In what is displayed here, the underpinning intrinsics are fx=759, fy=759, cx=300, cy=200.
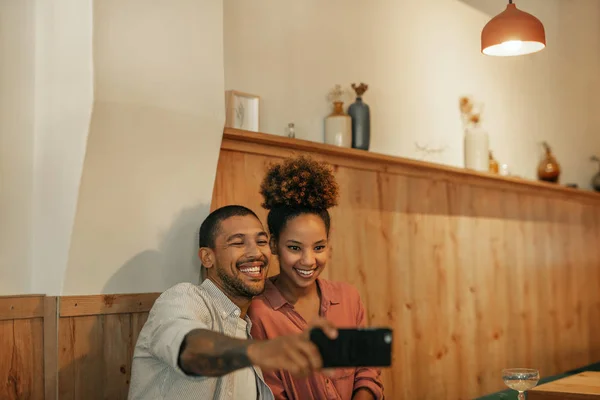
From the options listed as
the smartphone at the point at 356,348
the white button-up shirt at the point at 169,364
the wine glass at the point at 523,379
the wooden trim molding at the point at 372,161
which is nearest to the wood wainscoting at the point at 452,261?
the wooden trim molding at the point at 372,161

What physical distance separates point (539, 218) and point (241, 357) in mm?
4232

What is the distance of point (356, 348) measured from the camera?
146cm

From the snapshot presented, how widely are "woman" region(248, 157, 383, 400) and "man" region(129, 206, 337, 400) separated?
162mm

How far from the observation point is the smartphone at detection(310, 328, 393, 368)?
1454 millimetres

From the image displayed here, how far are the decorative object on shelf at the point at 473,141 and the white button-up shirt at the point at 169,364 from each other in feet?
8.88

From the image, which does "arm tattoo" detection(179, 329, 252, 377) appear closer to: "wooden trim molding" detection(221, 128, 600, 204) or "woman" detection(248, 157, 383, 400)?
"woman" detection(248, 157, 383, 400)

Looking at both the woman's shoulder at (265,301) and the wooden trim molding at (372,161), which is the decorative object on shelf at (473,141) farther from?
the woman's shoulder at (265,301)

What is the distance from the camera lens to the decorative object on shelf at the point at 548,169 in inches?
220

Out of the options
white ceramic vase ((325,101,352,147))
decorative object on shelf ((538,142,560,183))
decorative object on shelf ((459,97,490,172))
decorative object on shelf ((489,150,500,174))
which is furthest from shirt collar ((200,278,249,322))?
decorative object on shelf ((538,142,560,183))

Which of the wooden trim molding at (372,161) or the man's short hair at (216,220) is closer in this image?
the man's short hair at (216,220)

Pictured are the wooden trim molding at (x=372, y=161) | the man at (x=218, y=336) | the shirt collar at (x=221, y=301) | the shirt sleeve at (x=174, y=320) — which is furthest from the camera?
the wooden trim molding at (x=372, y=161)

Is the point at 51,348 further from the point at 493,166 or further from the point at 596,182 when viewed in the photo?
the point at 596,182

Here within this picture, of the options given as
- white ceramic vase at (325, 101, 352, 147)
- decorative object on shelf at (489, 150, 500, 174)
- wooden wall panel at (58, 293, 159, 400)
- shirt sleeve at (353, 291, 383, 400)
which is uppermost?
white ceramic vase at (325, 101, 352, 147)

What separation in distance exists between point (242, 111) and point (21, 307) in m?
1.27
